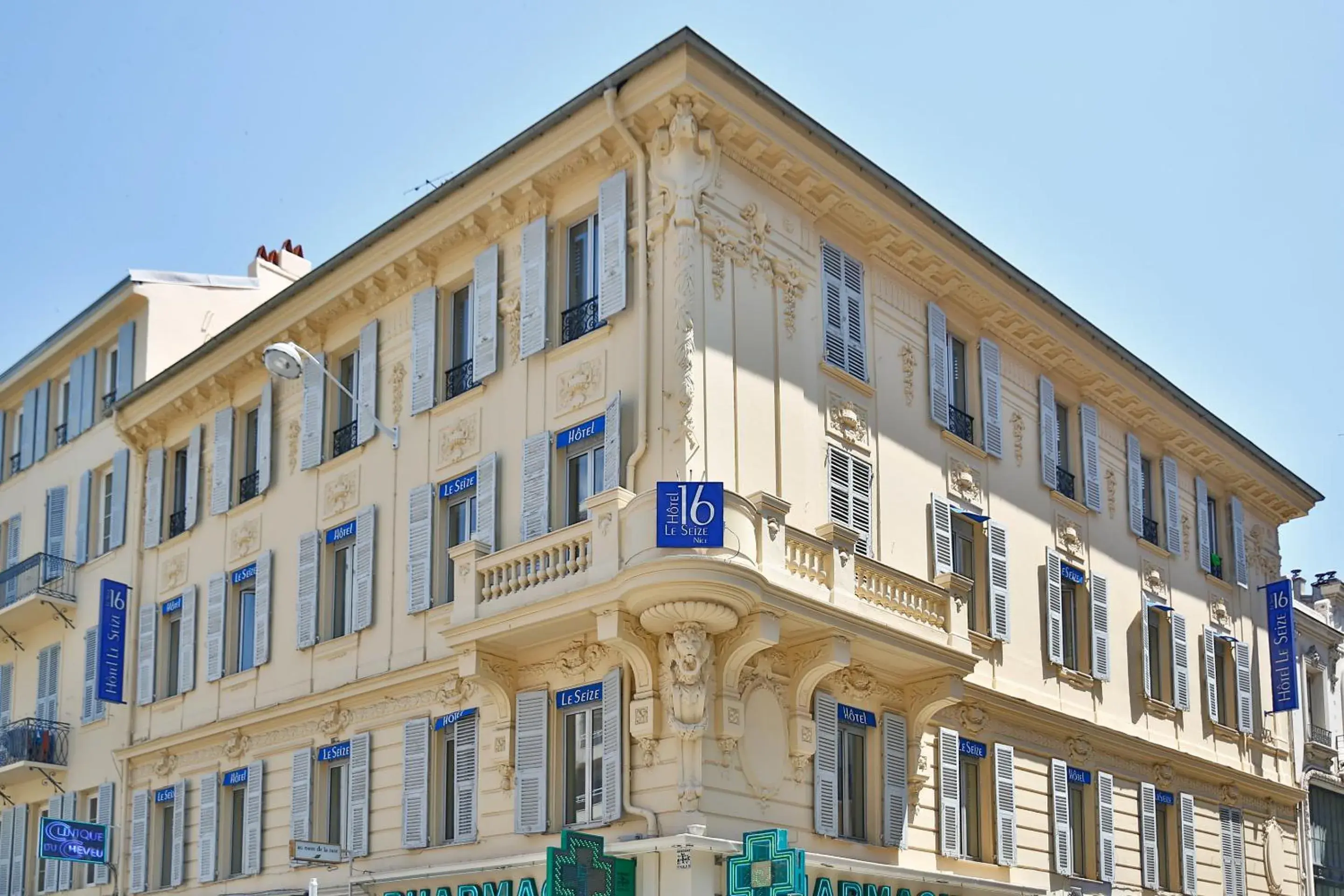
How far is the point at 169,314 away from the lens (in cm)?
3306

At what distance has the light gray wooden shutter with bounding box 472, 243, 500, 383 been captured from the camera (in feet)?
77.7

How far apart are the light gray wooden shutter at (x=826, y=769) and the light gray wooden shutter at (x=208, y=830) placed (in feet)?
35.4

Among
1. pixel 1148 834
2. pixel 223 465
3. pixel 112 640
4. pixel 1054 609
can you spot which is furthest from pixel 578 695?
pixel 112 640

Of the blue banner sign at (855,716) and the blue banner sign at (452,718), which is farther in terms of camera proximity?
the blue banner sign at (452,718)

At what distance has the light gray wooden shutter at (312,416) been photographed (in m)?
26.8

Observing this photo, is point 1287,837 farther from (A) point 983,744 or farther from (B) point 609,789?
(B) point 609,789

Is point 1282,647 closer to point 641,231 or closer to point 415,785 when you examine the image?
point 641,231

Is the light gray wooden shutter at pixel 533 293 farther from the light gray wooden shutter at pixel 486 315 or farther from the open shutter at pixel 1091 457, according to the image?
the open shutter at pixel 1091 457

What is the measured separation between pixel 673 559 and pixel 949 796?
23.0 ft

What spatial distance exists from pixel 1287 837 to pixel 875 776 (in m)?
14.2

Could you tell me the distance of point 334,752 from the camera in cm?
2498

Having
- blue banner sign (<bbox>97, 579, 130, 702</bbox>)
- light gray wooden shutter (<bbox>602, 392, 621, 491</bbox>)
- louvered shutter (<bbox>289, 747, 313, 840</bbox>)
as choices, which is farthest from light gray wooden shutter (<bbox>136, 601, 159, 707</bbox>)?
light gray wooden shutter (<bbox>602, 392, 621, 491</bbox>)

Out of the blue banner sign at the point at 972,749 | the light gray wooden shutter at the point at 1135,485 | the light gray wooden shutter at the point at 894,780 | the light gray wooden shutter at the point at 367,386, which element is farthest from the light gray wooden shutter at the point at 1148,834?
the light gray wooden shutter at the point at 367,386

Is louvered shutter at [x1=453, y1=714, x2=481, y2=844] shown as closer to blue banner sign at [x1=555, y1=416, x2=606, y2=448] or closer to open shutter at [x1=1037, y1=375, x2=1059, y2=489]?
blue banner sign at [x1=555, y1=416, x2=606, y2=448]
